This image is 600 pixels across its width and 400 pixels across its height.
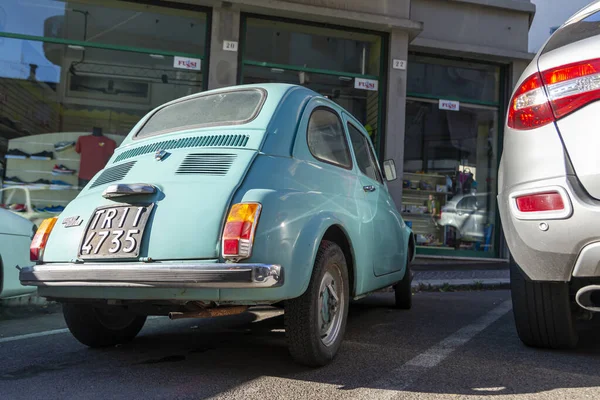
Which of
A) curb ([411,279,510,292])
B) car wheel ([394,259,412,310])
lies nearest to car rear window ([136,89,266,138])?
car wheel ([394,259,412,310])

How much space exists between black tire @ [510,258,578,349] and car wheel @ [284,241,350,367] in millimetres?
1057

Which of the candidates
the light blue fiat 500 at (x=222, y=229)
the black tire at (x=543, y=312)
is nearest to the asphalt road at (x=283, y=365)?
the black tire at (x=543, y=312)

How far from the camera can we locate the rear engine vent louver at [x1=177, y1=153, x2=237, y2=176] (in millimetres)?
3193

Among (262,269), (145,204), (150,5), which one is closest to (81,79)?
(150,5)

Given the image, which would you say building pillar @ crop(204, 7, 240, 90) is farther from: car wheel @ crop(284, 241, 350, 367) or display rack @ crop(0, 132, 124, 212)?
car wheel @ crop(284, 241, 350, 367)

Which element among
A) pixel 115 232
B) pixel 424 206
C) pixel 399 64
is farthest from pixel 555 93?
pixel 424 206

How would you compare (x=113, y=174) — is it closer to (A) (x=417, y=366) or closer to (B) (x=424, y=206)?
(A) (x=417, y=366)

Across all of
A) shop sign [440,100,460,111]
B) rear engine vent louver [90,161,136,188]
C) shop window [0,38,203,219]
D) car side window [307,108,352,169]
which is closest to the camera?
rear engine vent louver [90,161,136,188]

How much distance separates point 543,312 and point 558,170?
987 mm

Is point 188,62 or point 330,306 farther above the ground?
point 188,62

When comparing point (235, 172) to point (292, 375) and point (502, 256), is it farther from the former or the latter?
point (502, 256)

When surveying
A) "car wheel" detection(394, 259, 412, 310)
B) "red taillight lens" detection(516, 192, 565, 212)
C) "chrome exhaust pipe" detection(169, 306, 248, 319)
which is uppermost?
"red taillight lens" detection(516, 192, 565, 212)

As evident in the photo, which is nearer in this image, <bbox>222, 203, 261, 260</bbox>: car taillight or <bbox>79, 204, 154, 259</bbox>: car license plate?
<bbox>222, 203, 261, 260</bbox>: car taillight

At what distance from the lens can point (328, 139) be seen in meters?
4.06
